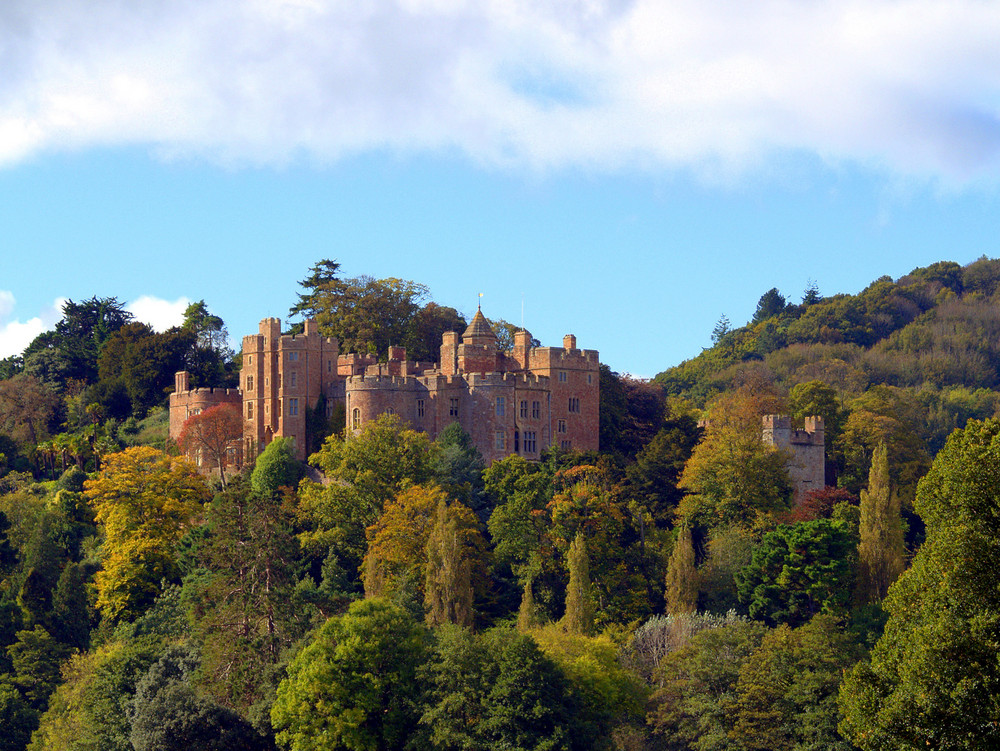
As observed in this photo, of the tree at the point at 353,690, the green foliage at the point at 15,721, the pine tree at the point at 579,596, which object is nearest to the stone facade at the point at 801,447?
the pine tree at the point at 579,596

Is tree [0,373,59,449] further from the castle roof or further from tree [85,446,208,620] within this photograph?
the castle roof

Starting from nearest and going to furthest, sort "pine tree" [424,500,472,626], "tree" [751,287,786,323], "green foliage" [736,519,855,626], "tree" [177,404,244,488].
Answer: "pine tree" [424,500,472,626], "green foliage" [736,519,855,626], "tree" [177,404,244,488], "tree" [751,287,786,323]

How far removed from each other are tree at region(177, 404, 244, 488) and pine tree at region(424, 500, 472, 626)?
18837 mm

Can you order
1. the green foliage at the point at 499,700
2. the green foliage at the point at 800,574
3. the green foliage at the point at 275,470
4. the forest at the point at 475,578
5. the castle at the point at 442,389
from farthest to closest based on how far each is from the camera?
the castle at the point at 442,389
the green foliage at the point at 275,470
the green foliage at the point at 800,574
the green foliage at the point at 499,700
the forest at the point at 475,578

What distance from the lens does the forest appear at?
54.0 metres

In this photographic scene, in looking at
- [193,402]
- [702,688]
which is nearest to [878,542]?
[702,688]

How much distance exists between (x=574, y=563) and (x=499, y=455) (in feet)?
42.0

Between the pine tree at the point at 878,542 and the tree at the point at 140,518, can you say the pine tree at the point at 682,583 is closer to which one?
the pine tree at the point at 878,542

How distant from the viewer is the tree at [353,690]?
5619cm

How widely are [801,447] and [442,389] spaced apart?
57.9 feet

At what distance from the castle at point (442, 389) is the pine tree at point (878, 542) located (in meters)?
16.3

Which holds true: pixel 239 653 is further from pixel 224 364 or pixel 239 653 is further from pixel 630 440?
pixel 224 364

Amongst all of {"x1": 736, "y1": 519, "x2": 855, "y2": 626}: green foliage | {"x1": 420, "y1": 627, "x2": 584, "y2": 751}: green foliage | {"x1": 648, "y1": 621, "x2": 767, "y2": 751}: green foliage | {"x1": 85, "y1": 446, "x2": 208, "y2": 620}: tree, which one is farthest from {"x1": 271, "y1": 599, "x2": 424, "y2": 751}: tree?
{"x1": 85, "y1": 446, "x2": 208, "y2": 620}: tree

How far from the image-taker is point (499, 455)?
256 feet
